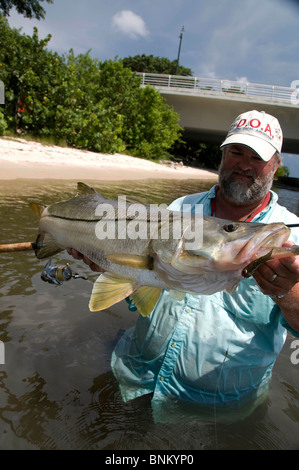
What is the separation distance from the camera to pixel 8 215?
7.20m

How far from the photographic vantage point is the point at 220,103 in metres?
31.9

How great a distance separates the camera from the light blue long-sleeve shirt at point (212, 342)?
2.49m

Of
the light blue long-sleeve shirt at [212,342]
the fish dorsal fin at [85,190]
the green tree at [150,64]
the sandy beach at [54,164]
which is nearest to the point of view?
the light blue long-sleeve shirt at [212,342]

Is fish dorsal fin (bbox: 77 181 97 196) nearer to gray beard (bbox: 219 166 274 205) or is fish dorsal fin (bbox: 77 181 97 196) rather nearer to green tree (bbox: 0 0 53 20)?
gray beard (bbox: 219 166 274 205)

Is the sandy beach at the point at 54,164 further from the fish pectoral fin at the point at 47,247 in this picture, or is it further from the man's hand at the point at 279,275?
the man's hand at the point at 279,275

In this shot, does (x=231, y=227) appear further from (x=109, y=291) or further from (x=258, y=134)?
(x=258, y=134)

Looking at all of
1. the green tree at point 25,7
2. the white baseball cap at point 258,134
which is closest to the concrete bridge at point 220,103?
the green tree at point 25,7

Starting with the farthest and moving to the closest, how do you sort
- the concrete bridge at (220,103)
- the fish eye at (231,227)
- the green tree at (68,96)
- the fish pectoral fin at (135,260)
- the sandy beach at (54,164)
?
1. the concrete bridge at (220,103)
2. the green tree at (68,96)
3. the sandy beach at (54,164)
4. the fish pectoral fin at (135,260)
5. the fish eye at (231,227)

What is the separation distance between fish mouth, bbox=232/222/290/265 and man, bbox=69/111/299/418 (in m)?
0.81

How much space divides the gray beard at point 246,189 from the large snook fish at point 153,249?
32.5 inches

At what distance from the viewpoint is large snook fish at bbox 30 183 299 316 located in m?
1.74

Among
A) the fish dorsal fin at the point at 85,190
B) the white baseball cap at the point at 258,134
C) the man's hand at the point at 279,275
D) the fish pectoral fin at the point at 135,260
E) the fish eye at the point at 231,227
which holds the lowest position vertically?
the fish pectoral fin at the point at 135,260

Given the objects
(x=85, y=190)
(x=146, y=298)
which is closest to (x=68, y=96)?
(x=85, y=190)
